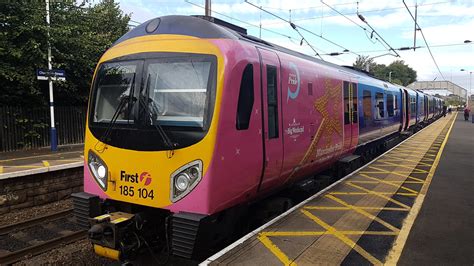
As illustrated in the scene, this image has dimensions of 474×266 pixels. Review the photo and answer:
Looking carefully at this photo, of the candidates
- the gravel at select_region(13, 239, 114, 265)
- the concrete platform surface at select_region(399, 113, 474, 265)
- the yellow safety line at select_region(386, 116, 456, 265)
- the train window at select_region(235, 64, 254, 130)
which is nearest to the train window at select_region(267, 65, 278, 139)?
A: the train window at select_region(235, 64, 254, 130)

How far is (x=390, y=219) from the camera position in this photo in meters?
5.45

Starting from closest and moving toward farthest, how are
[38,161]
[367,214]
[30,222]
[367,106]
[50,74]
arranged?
[367,214]
[30,222]
[367,106]
[38,161]
[50,74]

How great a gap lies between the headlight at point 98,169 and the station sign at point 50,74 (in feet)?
31.9

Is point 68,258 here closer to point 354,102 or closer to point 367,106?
point 354,102

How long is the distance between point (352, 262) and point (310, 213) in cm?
161

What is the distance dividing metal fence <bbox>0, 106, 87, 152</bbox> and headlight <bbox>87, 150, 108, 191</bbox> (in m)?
10.7

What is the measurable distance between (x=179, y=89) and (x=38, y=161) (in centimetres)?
873

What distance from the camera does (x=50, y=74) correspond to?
13.3 m

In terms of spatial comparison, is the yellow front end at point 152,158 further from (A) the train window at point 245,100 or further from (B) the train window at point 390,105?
(B) the train window at point 390,105

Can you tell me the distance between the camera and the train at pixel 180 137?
4031 mm

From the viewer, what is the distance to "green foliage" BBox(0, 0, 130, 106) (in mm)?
12742

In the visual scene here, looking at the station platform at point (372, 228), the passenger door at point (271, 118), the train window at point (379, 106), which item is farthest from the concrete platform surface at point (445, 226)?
the train window at point (379, 106)

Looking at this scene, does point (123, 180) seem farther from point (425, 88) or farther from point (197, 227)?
point (425, 88)

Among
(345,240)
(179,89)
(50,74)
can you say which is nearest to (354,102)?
(345,240)
